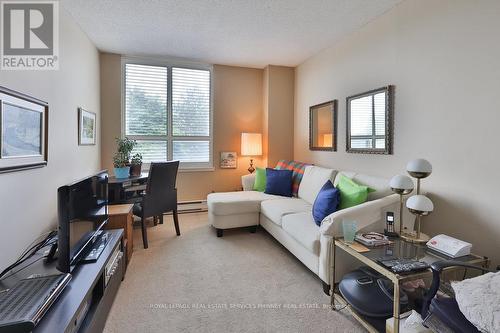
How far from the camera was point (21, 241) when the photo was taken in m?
1.94

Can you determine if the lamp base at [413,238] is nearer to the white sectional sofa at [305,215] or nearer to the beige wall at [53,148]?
the white sectional sofa at [305,215]

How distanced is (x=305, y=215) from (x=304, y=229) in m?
0.36

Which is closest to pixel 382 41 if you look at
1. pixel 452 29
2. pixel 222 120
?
pixel 452 29

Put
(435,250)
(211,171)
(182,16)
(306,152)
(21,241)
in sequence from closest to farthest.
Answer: (435,250), (21,241), (182,16), (306,152), (211,171)

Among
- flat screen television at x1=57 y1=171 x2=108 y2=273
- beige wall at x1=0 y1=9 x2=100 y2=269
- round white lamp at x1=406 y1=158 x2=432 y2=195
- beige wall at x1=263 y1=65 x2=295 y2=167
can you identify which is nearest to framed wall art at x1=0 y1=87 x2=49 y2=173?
beige wall at x1=0 y1=9 x2=100 y2=269

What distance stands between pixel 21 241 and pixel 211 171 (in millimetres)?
2904

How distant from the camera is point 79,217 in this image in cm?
168

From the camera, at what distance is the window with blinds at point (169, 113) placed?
4.21 m

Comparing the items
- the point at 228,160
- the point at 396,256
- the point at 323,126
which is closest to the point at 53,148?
the point at 228,160

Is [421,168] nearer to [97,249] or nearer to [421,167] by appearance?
[421,167]

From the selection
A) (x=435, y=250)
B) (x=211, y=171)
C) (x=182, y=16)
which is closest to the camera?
(x=435, y=250)

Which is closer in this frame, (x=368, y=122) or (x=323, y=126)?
(x=368, y=122)

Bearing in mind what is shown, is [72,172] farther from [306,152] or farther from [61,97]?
[306,152]

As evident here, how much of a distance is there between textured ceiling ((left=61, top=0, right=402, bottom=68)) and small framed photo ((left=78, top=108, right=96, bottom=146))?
1.01 metres
